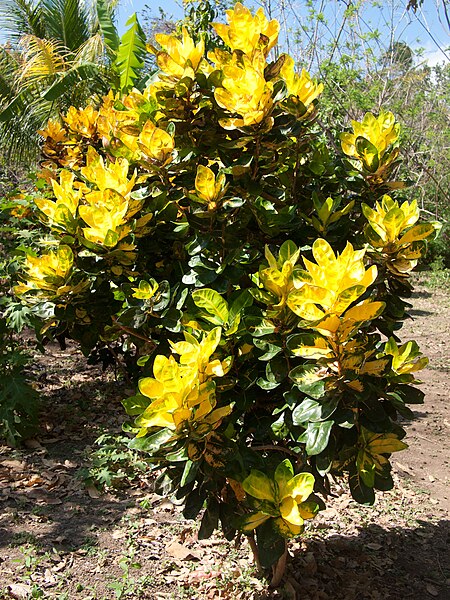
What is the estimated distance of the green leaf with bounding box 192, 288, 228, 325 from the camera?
5.70 ft

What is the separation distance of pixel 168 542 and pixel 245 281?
5.44 feet

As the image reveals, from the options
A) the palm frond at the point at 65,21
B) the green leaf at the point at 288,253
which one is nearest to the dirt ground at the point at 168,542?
the green leaf at the point at 288,253

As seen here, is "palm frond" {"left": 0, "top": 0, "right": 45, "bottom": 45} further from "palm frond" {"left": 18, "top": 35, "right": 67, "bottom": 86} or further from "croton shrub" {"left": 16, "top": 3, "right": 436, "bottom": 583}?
"croton shrub" {"left": 16, "top": 3, "right": 436, "bottom": 583}

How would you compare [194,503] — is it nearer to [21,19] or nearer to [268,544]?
[268,544]

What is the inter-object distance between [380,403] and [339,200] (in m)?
0.65

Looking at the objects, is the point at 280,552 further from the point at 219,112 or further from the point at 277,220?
the point at 219,112

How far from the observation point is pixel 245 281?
2035 mm

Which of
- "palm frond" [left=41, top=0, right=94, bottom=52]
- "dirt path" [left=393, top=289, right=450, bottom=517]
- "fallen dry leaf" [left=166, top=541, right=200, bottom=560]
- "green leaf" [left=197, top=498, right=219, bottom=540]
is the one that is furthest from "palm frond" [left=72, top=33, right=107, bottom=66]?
"green leaf" [left=197, top=498, right=219, bottom=540]

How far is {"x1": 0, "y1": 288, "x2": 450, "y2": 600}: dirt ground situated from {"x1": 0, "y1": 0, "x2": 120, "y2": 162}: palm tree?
18.6 ft

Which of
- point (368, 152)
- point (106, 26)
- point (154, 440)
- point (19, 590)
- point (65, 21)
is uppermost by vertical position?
point (65, 21)

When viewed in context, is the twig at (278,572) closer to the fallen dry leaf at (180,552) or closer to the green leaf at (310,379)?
the fallen dry leaf at (180,552)

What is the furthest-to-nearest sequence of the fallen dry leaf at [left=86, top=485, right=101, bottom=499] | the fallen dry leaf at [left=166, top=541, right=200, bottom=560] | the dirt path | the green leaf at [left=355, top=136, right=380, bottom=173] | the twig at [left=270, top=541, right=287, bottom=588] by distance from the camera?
the dirt path
the fallen dry leaf at [left=86, top=485, right=101, bottom=499]
the fallen dry leaf at [left=166, top=541, right=200, bottom=560]
the twig at [left=270, top=541, right=287, bottom=588]
the green leaf at [left=355, top=136, right=380, bottom=173]

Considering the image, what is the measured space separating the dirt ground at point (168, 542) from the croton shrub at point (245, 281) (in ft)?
2.83

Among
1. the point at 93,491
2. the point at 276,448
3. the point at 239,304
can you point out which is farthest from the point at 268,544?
the point at 93,491
